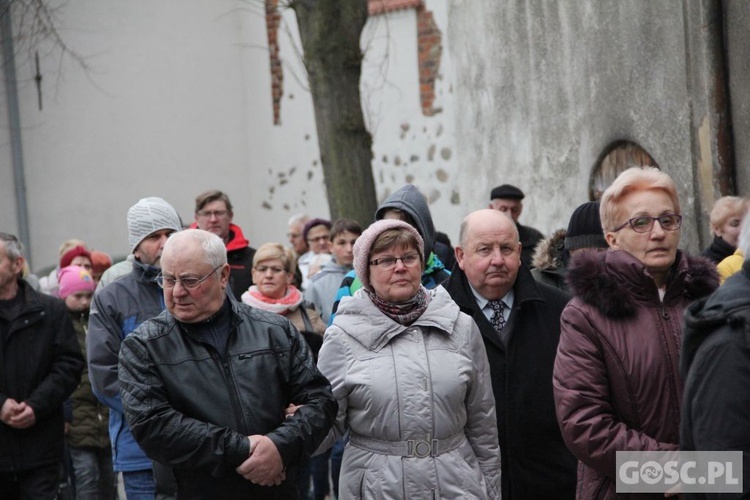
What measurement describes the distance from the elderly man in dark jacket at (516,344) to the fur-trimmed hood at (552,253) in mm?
997

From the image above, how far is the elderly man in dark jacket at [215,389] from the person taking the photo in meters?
4.29

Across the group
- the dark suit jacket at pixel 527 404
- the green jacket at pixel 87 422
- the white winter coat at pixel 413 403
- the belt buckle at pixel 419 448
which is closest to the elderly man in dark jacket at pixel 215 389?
the white winter coat at pixel 413 403

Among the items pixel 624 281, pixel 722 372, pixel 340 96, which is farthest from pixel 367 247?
pixel 340 96

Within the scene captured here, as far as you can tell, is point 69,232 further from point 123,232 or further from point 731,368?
point 731,368

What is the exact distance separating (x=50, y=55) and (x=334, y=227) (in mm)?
8259

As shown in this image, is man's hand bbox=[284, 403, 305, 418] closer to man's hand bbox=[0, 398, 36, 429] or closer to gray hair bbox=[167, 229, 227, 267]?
gray hair bbox=[167, 229, 227, 267]

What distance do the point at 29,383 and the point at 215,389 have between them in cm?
266

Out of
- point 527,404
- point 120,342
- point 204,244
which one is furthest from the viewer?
point 120,342

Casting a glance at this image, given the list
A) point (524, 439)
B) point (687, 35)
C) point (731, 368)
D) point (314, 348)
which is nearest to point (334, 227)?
point (314, 348)

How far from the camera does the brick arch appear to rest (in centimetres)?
902

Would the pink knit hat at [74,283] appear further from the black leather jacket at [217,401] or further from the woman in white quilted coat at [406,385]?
the woman in white quilted coat at [406,385]

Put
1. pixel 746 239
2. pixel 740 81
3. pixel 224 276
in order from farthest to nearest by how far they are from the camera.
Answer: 1. pixel 740 81
2. pixel 224 276
3. pixel 746 239

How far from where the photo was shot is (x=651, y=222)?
4355mm

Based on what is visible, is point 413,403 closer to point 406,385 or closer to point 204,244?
point 406,385
